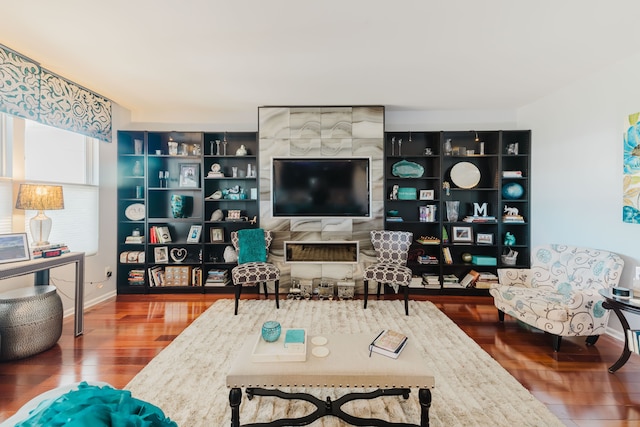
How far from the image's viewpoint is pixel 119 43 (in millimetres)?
2363

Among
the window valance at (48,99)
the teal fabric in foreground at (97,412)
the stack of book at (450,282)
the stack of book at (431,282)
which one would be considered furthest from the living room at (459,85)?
the teal fabric in foreground at (97,412)

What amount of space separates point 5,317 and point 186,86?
2667mm

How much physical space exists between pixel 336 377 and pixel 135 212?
386cm

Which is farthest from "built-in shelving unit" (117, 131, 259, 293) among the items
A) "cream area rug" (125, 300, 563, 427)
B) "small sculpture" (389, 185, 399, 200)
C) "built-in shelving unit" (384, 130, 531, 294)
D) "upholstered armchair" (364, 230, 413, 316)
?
"built-in shelving unit" (384, 130, 531, 294)

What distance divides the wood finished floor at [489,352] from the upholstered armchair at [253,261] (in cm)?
71

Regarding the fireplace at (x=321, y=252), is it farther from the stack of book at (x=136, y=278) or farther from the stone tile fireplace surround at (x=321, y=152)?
the stack of book at (x=136, y=278)

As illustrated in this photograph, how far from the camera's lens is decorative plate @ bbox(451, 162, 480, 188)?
404cm

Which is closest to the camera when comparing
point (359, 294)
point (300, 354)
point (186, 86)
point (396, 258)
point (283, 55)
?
point (300, 354)

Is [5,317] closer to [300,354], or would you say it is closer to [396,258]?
[300,354]

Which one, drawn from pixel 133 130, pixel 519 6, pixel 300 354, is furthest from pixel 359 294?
pixel 133 130

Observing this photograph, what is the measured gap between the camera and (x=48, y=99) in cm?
286

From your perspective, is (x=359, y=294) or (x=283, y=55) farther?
(x=359, y=294)

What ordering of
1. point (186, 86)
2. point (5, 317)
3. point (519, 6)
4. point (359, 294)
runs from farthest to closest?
point (359, 294)
point (186, 86)
point (5, 317)
point (519, 6)

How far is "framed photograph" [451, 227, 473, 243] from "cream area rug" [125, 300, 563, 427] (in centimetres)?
132
